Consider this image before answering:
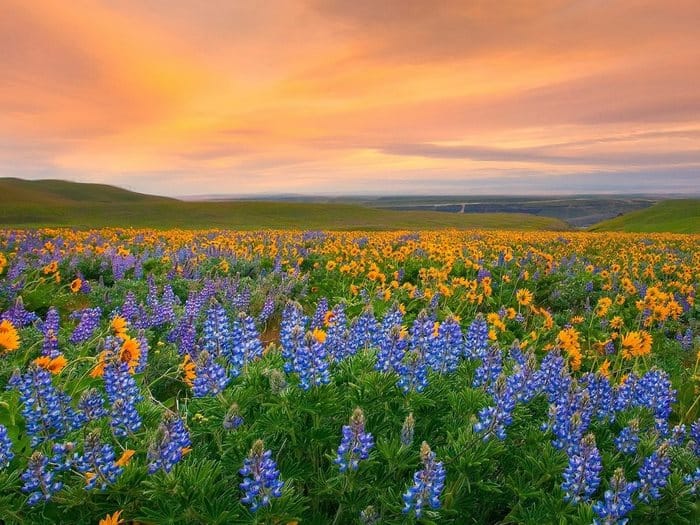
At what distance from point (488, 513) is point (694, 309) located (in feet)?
27.6

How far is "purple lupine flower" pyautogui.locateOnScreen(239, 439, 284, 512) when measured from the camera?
2037 mm

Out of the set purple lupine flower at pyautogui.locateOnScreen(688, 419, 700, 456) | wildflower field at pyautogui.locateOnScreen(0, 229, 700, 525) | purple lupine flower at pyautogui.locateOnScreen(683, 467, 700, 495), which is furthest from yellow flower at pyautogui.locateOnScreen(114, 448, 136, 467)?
purple lupine flower at pyautogui.locateOnScreen(688, 419, 700, 456)

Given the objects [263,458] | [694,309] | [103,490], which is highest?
[263,458]

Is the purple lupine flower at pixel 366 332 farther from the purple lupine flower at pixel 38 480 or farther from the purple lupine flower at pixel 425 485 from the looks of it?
the purple lupine flower at pixel 38 480

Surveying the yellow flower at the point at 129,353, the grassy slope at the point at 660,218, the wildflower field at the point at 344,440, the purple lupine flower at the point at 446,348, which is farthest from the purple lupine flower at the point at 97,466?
the grassy slope at the point at 660,218

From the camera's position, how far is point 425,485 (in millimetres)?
2139

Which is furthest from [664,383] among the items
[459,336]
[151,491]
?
[151,491]

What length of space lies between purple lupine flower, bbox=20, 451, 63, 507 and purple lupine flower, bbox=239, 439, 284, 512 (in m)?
0.93

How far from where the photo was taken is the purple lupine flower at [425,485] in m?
2.13

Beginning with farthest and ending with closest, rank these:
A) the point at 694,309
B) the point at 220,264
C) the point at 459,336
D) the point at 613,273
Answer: the point at 613,273 → the point at 220,264 → the point at 694,309 → the point at 459,336

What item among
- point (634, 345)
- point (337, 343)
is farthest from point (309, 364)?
point (634, 345)

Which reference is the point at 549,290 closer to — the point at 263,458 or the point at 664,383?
the point at 664,383

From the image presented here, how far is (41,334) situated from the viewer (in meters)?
4.82

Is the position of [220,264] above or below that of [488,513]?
above
